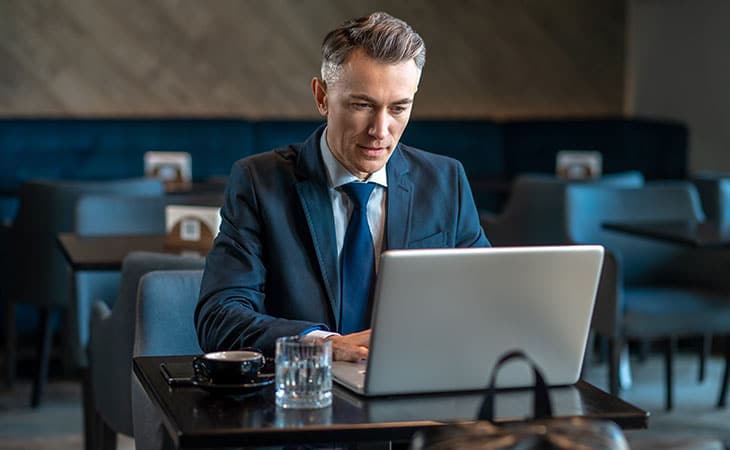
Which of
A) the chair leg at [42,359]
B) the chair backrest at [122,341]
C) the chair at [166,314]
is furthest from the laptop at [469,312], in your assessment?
the chair leg at [42,359]

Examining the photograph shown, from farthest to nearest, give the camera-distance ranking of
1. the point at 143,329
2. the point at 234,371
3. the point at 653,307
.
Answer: the point at 653,307 < the point at 143,329 < the point at 234,371

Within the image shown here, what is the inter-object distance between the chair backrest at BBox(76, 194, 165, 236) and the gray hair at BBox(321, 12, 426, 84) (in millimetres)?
2434

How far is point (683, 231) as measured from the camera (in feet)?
15.8

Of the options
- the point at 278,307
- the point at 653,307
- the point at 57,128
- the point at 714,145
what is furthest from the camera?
the point at 714,145

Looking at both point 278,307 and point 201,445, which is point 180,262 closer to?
point 278,307

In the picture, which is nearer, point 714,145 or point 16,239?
point 16,239

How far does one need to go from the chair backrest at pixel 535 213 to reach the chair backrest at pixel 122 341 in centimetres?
297

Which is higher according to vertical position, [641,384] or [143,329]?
[143,329]

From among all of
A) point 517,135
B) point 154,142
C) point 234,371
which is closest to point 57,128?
point 154,142

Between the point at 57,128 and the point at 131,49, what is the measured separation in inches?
33.4

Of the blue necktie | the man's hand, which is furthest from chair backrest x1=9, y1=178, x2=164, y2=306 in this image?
the man's hand

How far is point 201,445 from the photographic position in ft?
5.83

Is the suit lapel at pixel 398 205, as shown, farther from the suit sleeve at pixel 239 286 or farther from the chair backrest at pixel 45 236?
the chair backrest at pixel 45 236

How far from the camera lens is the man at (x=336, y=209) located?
7.95 feet
